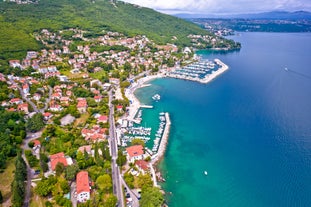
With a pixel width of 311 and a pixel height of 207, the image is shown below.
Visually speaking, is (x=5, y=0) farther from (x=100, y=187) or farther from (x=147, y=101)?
(x=100, y=187)

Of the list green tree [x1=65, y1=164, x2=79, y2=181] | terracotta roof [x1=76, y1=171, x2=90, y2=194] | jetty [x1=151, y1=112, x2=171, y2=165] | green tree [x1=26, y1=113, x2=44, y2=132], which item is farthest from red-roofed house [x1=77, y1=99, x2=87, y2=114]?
terracotta roof [x1=76, y1=171, x2=90, y2=194]

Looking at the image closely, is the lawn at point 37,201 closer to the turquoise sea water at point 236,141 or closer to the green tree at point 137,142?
the turquoise sea water at point 236,141

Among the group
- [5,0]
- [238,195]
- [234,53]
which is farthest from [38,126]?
[5,0]

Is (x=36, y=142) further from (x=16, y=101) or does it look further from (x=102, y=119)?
(x=16, y=101)

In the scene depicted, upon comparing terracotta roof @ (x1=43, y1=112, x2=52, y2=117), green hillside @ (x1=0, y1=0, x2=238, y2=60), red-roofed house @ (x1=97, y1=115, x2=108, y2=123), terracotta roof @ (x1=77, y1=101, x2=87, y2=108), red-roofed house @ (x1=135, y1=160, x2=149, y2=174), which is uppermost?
green hillside @ (x1=0, y1=0, x2=238, y2=60)

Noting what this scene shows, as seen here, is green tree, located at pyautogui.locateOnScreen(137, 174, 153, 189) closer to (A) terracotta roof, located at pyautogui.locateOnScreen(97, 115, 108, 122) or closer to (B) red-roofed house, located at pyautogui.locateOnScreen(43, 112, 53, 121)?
(A) terracotta roof, located at pyautogui.locateOnScreen(97, 115, 108, 122)

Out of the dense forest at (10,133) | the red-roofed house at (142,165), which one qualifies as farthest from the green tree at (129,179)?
the dense forest at (10,133)
